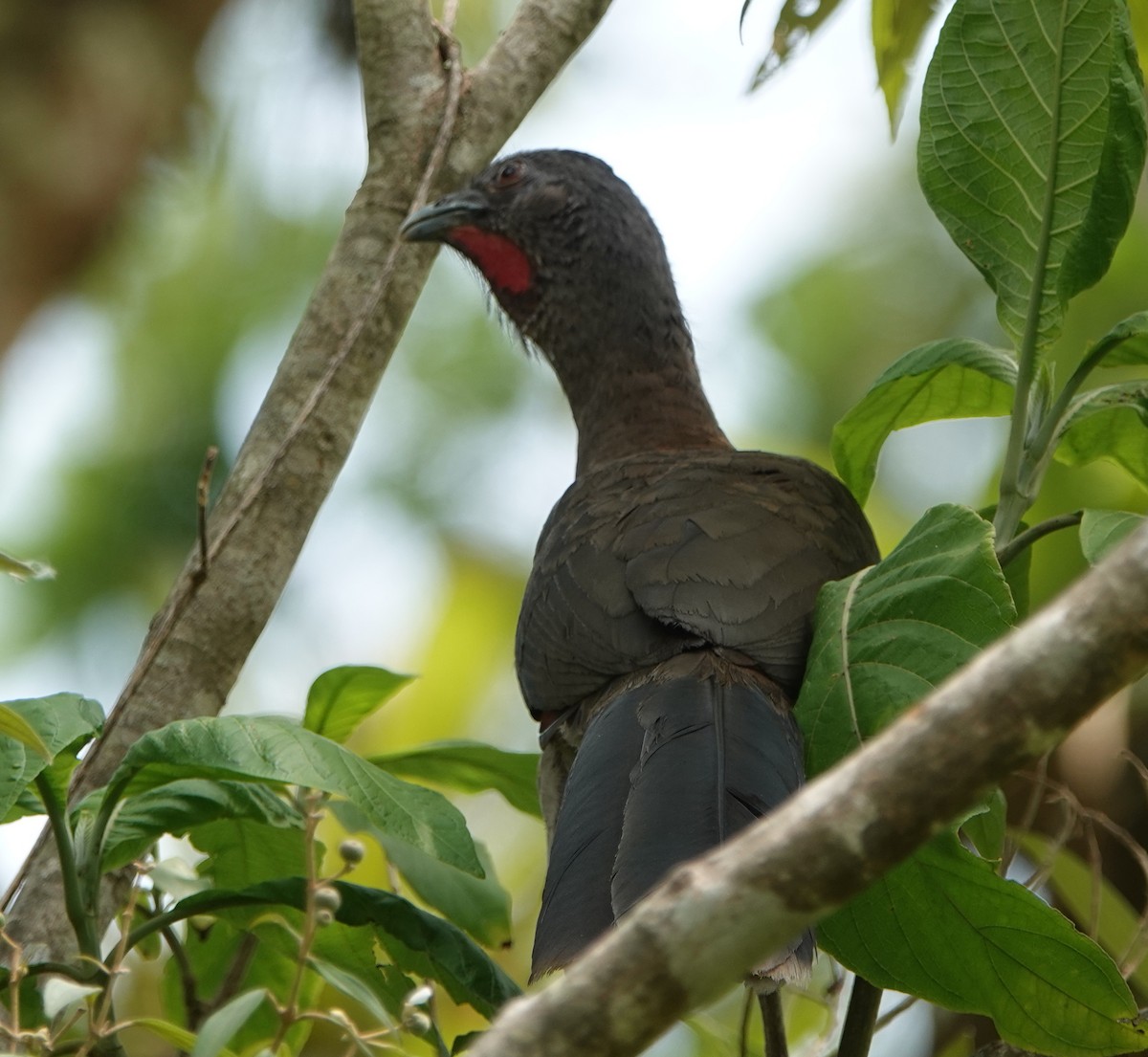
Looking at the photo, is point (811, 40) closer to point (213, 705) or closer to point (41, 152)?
point (213, 705)

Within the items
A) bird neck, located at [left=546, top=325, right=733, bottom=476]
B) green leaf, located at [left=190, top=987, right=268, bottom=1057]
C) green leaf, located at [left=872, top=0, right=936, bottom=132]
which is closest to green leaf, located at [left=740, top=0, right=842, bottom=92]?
green leaf, located at [left=872, top=0, right=936, bottom=132]

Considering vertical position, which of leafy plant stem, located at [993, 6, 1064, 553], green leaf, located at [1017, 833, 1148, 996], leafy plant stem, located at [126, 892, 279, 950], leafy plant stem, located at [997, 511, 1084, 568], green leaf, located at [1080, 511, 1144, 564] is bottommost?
green leaf, located at [1017, 833, 1148, 996]

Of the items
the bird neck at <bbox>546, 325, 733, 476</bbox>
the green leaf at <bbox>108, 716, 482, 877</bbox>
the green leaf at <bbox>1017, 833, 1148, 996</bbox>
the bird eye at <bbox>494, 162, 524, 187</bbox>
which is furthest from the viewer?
the bird eye at <bbox>494, 162, 524, 187</bbox>

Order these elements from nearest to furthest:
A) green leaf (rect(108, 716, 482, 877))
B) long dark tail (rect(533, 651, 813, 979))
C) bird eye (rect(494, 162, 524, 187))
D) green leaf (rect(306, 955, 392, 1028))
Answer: green leaf (rect(306, 955, 392, 1028)) < green leaf (rect(108, 716, 482, 877)) < long dark tail (rect(533, 651, 813, 979)) < bird eye (rect(494, 162, 524, 187))

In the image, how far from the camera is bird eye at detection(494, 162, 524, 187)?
442 centimetres

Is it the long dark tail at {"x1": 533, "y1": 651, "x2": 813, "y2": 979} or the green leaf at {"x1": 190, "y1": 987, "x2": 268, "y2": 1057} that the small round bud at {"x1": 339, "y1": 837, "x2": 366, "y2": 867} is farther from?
the long dark tail at {"x1": 533, "y1": 651, "x2": 813, "y2": 979}

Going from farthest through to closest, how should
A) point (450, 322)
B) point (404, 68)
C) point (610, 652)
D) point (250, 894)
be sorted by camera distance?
point (450, 322) < point (404, 68) < point (610, 652) < point (250, 894)

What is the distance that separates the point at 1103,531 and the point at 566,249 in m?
2.45

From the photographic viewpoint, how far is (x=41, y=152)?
19.7ft

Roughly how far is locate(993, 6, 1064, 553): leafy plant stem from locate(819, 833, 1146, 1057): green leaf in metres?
0.60

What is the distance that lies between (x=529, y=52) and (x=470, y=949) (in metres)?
2.07

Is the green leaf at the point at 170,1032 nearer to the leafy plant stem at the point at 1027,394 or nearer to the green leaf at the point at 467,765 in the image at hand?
the green leaf at the point at 467,765

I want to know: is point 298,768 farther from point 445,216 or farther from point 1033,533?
point 445,216

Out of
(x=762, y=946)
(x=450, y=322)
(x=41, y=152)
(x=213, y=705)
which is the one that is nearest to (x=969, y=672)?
(x=762, y=946)
